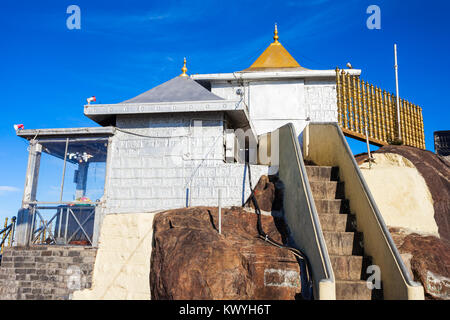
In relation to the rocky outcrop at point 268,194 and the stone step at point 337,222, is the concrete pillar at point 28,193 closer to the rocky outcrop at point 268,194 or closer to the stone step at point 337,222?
the rocky outcrop at point 268,194

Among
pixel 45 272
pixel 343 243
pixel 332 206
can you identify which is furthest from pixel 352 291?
pixel 45 272

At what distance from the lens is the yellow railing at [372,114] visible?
43.8ft

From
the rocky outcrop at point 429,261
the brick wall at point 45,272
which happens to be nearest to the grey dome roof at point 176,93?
the brick wall at point 45,272

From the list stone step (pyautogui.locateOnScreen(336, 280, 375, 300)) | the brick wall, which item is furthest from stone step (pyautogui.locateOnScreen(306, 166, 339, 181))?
the brick wall

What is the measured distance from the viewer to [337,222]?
7441 mm

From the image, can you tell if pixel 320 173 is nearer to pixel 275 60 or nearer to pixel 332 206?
pixel 332 206

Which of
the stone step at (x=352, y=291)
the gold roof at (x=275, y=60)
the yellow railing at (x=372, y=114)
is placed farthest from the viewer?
the gold roof at (x=275, y=60)

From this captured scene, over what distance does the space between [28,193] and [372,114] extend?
1196 cm

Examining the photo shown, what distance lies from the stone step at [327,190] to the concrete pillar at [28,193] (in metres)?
7.73

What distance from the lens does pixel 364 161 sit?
422 inches

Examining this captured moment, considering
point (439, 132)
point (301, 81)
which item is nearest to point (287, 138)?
point (301, 81)

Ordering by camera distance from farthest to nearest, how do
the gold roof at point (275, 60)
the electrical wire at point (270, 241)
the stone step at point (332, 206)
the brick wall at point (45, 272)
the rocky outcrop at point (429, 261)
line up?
the gold roof at point (275, 60)
the brick wall at point (45, 272)
the stone step at point (332, 206)
the rocky outcrop at point (429, 261)
the electrical wire at point (270, 241)

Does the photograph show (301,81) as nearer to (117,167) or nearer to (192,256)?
(117,167)

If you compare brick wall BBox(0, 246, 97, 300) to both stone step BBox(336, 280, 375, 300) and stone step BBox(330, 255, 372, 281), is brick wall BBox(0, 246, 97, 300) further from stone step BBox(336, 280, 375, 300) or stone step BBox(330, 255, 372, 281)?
stone step BBox(336, 280, 375, 300)
